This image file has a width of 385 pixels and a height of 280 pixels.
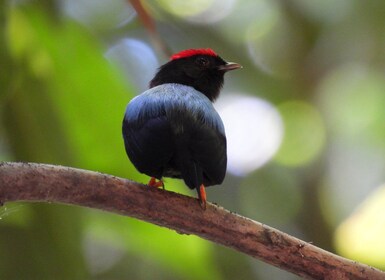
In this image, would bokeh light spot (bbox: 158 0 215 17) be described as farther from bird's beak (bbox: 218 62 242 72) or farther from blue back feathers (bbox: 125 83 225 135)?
blue back feathers (bbox: 125 83 225 135)

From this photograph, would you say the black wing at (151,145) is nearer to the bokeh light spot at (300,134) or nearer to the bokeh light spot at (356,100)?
the bokeh light spot at (300,134)

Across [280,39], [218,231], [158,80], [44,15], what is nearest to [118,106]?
[158,80]

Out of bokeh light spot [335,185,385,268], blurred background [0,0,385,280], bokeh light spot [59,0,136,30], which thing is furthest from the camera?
bokeh light spot [59,0,136,30]

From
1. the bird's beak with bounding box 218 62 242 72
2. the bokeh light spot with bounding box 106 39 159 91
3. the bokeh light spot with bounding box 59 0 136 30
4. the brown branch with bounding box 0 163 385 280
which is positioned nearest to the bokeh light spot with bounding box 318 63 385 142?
the bokeh light spot with bounding box 106 39 159 91

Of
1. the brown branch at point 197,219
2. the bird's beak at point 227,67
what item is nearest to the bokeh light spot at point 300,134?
the bird's beak at point 227,67

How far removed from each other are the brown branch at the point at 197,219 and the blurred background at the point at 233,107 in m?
0.62

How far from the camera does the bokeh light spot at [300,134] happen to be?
4797mm

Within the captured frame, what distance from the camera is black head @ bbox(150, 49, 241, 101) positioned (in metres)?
2.96

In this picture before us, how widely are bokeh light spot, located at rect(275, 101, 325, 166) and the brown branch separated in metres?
2.55

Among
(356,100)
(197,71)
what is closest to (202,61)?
(197,71)

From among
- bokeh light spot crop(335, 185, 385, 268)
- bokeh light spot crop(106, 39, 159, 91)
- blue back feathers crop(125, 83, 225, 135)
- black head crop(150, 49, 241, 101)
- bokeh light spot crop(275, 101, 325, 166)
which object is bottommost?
bokeh light spot crop(335, 185, 385, 268)

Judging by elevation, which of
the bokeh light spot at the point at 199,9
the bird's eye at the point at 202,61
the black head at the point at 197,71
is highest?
the bird's eye at the point at 202,61

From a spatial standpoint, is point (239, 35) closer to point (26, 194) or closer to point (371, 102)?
point (371, 102)

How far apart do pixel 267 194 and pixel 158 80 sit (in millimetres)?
1831
